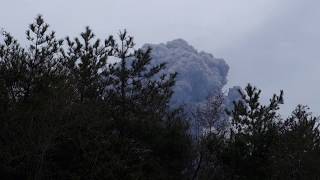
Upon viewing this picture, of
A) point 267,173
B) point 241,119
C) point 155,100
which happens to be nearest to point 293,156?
point 267,173

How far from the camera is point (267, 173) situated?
2611 centimetres

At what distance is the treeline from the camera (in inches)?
753

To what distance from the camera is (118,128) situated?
25.9 m

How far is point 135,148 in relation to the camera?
2477cm

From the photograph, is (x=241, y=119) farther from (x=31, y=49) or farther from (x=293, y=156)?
(x=31, y=49)

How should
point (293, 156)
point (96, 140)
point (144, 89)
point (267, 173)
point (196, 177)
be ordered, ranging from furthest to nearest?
point (196, 177) < point (144, 89) < point (267, 173) < point (293, 156) < point (96, 140)

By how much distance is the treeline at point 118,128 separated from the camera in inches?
753

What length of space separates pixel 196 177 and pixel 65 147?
11.3 m

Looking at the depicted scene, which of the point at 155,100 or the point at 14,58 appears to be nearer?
the point at 14,58

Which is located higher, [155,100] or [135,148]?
[155,100]

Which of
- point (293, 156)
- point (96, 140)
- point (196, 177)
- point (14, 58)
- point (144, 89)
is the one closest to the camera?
point (96, 140)

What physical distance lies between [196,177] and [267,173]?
630 cm

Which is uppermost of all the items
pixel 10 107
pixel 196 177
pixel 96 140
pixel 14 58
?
pixel 14 58

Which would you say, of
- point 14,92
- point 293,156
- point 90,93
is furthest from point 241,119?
point 14,92
